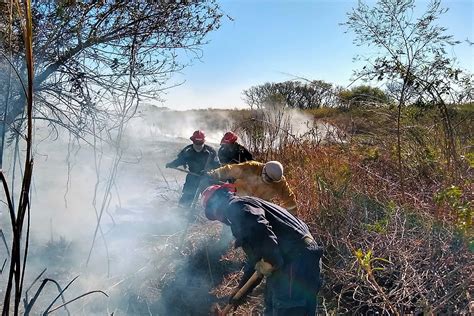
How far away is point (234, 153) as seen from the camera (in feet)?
21.9

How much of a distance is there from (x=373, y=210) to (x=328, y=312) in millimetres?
1355

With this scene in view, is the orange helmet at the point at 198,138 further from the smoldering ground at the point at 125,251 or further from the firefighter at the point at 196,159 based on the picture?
the smoldering ground at the point at 125,251

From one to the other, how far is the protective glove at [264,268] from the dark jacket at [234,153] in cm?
330

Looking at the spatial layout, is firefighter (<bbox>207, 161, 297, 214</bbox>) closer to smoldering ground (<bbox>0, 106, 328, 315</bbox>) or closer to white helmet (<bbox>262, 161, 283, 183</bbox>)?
white helmet (<bbox>262, 161, 283, 183</bbox>)

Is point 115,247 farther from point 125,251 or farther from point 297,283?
point 297,283

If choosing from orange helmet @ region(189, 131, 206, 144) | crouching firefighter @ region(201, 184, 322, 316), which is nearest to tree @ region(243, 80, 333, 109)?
orange helmet @ region(189, 131, 206, 144)

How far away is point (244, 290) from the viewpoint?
3.62m

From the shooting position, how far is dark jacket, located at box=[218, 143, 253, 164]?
658 cm

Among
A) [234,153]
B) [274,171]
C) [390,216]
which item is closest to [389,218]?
[390,216]

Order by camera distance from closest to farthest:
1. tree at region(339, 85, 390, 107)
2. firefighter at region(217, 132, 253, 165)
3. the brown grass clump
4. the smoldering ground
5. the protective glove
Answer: the protective glove < the brown grass clump < the smoldering ground < tree at region(339, 85, 390, 107) < firefighter at region(217, 132, 253, 165)

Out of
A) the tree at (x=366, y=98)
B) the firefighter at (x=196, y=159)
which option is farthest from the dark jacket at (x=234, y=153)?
the tree at (x=366, y=98)

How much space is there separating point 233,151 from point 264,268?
11.7 ft

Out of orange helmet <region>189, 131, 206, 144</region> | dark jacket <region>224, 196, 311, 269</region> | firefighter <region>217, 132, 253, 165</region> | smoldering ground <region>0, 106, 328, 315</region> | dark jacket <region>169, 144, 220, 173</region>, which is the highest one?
orange helmet <region>189, 131, 206, 144</region>

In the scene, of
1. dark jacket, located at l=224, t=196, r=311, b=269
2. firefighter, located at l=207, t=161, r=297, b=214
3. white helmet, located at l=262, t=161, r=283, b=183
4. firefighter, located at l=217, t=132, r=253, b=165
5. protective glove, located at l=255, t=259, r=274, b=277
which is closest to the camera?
dark jacket, located at l=224, t=196, r=311, b=269
